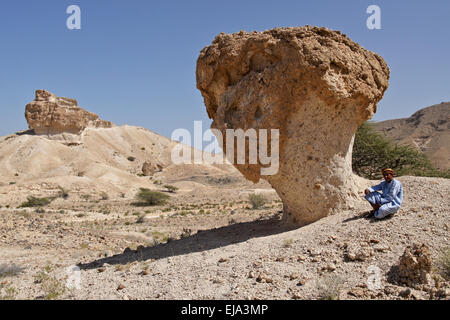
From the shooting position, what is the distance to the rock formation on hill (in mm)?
43125

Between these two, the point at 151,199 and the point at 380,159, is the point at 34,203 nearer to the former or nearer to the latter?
the point at 151,199

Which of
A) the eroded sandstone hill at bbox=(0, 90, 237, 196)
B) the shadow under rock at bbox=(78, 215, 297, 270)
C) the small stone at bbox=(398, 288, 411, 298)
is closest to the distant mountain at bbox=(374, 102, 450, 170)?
the eroded sandstone hill at bbox=(0, 90, 237, 196)

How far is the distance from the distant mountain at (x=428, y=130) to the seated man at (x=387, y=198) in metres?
40.0

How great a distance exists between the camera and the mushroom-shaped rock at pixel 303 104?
6227 mm

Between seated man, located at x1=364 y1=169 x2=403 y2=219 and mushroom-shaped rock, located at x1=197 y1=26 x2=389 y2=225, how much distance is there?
86 centimetres

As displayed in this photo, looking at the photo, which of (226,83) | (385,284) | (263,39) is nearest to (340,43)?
(263,39)

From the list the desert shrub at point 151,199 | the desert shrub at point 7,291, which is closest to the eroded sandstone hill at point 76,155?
the desert shrub at point 151,199

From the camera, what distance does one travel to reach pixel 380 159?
47.1ft

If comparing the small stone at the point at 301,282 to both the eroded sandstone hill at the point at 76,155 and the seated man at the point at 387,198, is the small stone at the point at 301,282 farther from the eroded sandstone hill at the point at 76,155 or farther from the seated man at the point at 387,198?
the eroded sandstone hill at the point at 76,155

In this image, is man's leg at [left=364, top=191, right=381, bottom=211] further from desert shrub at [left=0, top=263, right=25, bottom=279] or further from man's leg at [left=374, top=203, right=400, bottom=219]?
desert shrub at [left=0, top=263, right=25, bottom=279]

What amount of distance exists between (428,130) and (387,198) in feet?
191

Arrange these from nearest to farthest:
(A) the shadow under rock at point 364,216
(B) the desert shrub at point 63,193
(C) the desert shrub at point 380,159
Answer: (A) the shadow under rock at point 364,216 < (C) the desert shrub at point 380,159 < (B) the desert shrub at point 63,193

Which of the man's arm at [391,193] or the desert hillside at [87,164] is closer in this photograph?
the man's arm at [391,193]
